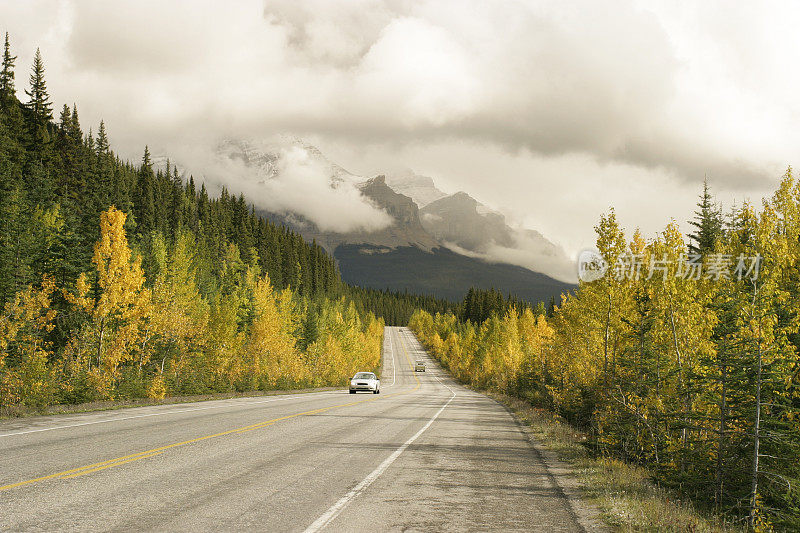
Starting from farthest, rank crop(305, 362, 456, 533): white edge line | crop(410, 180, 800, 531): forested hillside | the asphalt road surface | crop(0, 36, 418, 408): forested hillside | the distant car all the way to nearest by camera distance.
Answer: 1. the distant car
2. crop(0, 36, 418, 408): forested hillside
3. crop(410, 180, 800, 531): forested hillside
4. the asphalt road surface
5. crop(305, 362, 456, 533): white edge line

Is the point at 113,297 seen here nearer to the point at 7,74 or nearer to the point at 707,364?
the point at 707,364

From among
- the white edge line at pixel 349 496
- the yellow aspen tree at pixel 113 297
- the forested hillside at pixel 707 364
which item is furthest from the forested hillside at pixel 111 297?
the forested hillside at pixel 707 364

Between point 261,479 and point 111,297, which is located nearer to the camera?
point 261,479

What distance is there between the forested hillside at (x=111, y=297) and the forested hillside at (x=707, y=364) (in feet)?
62.2

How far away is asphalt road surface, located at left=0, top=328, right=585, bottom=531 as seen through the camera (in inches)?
248

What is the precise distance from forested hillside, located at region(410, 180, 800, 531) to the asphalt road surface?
2895 mm

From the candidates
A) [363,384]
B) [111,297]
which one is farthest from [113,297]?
[363,384]

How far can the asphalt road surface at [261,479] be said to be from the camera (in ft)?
20.6

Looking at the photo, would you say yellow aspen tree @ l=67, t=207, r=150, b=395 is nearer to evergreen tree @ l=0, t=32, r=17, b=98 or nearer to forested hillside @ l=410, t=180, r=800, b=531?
forested hillside @ l=410, t=180, r=800, b=531

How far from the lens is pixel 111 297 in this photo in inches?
965

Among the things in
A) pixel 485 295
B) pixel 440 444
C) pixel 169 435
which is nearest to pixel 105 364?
pixel 169 435

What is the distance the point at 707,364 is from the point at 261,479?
7.81m

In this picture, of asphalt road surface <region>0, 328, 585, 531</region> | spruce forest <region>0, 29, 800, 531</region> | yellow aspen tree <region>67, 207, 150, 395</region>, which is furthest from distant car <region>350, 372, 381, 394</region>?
asphalt road surface <region>0, 328, 585, 531</region>

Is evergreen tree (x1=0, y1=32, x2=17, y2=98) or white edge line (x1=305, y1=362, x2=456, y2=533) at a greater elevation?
evergreen tree (x1=0, y1=32, x2=17, y2=98)
